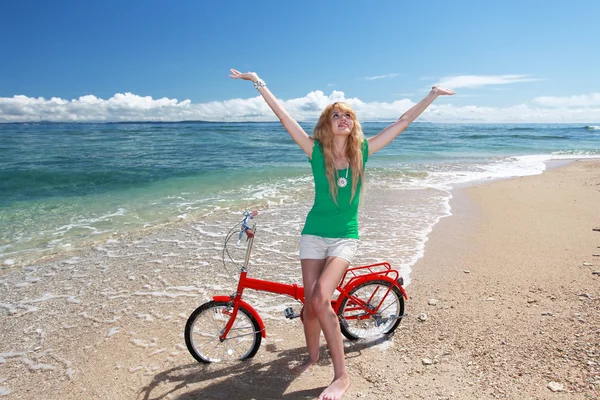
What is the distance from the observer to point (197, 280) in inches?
265

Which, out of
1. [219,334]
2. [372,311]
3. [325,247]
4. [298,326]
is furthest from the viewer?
[298,326]

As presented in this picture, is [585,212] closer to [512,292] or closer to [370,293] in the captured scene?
[512,292]

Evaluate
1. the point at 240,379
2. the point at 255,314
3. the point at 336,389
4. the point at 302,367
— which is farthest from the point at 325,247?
the point at 240,379

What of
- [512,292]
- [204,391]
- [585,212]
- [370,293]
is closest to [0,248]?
[204,391]

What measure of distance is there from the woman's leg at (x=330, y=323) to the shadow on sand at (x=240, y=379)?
0.33 meters

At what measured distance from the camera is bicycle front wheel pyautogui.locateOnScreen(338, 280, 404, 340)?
4.47 meters

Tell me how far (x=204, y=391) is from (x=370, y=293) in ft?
6.54

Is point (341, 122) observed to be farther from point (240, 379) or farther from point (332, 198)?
point (240, 379)

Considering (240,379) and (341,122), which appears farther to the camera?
(240,379)

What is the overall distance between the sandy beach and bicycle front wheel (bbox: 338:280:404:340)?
157 mm

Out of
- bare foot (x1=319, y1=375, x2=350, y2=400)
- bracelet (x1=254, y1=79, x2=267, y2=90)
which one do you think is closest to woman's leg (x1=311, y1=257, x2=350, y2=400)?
bare foot (x1=319, y1=375, x2=350, y2=400)

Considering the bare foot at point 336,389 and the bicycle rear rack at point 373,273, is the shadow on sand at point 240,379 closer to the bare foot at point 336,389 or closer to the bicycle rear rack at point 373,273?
the bare foot at point 336,389

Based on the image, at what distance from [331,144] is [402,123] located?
31.9 inches

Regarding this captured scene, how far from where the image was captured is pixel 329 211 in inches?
150
